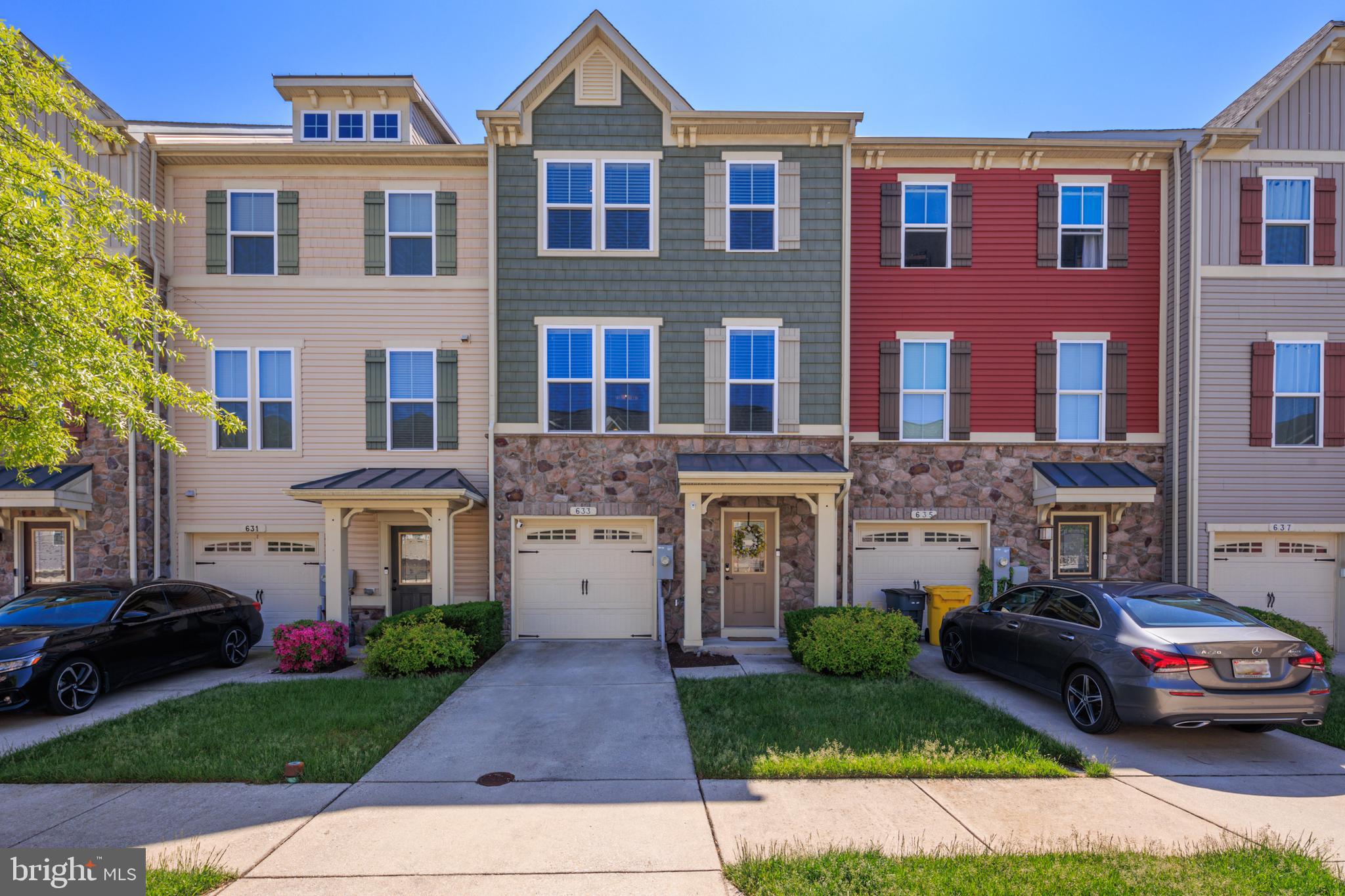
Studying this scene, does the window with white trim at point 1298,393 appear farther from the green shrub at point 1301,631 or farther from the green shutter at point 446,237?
the green shutter at point 446,237

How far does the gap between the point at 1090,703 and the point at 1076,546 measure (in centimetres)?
638

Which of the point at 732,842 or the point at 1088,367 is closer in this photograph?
the point at 732,842

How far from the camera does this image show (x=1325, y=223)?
11617mm

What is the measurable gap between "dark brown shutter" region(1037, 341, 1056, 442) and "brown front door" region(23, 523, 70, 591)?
57.9 feet

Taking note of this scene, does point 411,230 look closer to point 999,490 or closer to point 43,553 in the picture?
point 43,553

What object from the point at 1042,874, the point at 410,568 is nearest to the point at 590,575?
the point at 410,568

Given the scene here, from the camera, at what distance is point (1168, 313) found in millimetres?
11945

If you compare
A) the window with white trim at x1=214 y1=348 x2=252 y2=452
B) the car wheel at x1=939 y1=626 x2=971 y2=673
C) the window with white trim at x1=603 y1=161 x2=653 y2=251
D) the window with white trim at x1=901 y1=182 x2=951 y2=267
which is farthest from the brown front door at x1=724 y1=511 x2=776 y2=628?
the window with white trim at x1=214 y1=348 x2=252 y2=452

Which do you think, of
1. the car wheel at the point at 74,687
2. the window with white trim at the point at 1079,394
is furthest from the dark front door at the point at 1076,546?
the car wheel at the point at 74,687

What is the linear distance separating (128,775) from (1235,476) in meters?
16.0

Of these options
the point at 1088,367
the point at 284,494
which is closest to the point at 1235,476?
the point at 1088,367

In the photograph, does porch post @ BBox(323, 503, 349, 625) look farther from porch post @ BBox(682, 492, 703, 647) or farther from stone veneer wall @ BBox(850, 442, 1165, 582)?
stone veneer wall @ BBox(850, 442, 1165, 582)

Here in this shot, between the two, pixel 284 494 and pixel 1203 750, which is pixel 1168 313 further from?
pixel 284 494

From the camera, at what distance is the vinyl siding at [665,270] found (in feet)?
37.6
